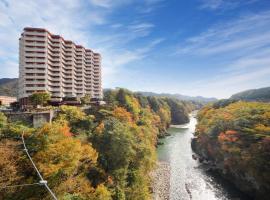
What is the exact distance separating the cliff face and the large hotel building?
42.4m

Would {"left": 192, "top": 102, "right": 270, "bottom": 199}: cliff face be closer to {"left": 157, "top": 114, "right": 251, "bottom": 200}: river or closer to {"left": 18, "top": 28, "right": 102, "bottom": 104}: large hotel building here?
{"left": 157, "top": 114, "right": 251, "bottom": 200}: river

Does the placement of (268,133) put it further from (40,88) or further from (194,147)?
(40,88)

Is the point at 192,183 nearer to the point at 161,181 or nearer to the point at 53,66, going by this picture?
the point at 161,181

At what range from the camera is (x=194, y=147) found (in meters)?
60.3

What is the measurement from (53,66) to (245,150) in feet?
168

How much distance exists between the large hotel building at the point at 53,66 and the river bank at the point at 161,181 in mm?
33966

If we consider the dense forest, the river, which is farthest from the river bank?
the dense forest

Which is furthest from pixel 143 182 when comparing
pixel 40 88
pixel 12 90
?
pixel 12 90

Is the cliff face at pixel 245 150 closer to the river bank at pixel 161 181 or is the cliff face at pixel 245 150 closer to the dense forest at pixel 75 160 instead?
the river bank at pixel 161 181

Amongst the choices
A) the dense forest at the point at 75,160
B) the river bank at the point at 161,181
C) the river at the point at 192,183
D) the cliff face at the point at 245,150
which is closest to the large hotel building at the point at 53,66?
the dense forest at the point at 75,160

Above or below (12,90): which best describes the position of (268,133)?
below

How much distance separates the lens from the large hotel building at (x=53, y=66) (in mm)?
53156

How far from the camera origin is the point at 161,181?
37.6m

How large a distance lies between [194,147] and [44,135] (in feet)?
155
